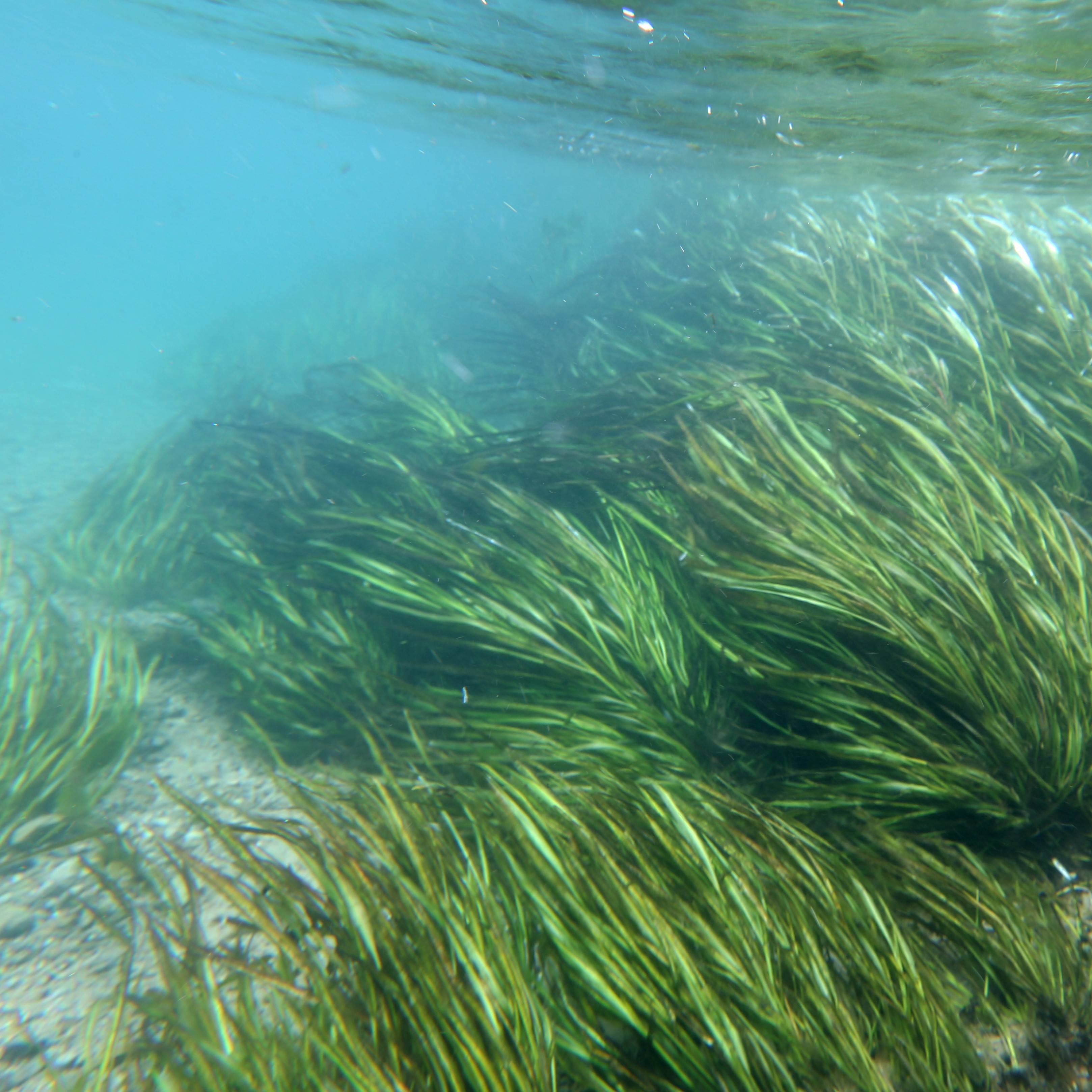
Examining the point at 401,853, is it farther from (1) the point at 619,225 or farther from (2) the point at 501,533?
(1) the point at 619,225

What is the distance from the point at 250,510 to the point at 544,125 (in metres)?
16.9

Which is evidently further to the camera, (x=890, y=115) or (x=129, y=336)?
(x=129, y=336)

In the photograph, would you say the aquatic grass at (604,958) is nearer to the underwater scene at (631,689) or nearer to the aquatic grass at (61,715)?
the underwater scene at (631,689)

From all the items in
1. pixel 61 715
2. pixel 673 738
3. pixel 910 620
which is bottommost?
pixel 61 715

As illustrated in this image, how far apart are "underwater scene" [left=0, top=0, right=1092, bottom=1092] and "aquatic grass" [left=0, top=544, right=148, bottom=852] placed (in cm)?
3

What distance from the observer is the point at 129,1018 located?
1842 mm

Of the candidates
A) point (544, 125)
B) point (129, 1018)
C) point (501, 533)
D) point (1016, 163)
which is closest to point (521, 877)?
point (129, 1018)

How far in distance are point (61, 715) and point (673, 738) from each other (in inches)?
137

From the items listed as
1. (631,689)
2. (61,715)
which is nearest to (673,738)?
(631,689)

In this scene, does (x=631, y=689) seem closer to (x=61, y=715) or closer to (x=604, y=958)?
(x=604, y=958)

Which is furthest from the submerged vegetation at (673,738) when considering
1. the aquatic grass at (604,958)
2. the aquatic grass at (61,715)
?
the aquatic grass at (61,715)

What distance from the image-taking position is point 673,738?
2.33 meters

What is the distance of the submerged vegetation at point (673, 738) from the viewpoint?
1.33 m

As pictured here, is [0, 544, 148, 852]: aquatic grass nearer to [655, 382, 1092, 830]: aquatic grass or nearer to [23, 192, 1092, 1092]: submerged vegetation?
[23, 192, 1092, 1092]: submerged vegetation
